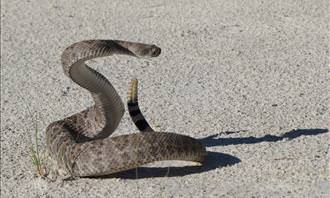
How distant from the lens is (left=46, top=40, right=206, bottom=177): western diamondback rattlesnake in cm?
531

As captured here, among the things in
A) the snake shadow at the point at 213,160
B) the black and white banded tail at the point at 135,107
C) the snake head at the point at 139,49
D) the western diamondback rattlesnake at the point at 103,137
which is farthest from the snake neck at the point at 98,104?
the snake shadow at the point at 213,160

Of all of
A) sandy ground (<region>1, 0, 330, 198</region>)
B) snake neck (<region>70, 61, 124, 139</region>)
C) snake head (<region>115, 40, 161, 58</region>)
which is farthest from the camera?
snake neck (<region>70, 61, 124, 139</region>)

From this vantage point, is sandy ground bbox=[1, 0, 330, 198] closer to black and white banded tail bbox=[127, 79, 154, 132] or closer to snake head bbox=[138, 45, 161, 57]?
black and white banded tail bbox=[127, 79, 154, 132]

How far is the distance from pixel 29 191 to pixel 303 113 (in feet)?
6.59

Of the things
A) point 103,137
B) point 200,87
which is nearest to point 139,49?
point 103,137

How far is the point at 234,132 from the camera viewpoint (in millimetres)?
6133

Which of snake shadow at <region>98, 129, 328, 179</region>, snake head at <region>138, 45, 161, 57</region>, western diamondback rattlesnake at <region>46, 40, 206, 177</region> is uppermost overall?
snake head at <region>138, 45, 161, 57</region>

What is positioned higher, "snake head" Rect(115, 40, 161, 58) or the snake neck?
"snake head" Rect(115, 40, 161, 58)

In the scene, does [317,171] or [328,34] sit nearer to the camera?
[317,171]

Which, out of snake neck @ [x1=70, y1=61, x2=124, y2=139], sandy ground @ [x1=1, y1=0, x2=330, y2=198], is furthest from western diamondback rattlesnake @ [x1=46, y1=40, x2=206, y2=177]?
sandy ground @ [x1=1, y1=0, x2=330, y2=198]

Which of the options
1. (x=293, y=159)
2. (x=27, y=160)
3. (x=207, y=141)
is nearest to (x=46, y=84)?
(x=27, y=160)

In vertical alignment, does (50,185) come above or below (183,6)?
below

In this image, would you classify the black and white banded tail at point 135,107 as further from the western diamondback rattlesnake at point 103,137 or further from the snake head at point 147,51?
the snake head at point 147,51

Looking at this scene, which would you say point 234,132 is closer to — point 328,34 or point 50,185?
point 50,185
